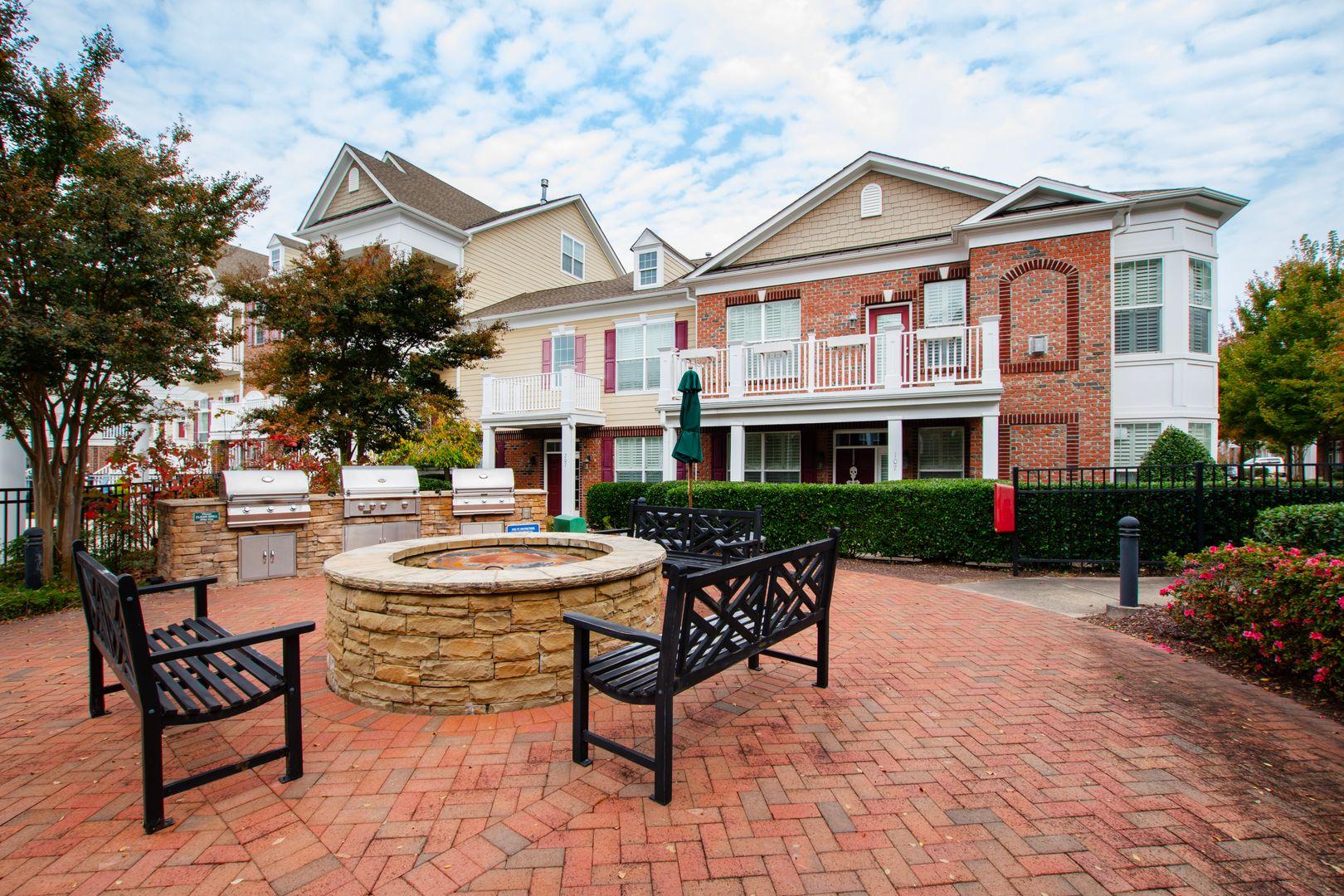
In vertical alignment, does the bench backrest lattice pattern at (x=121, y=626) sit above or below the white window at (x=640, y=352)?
below

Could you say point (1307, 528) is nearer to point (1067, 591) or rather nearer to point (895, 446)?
point (1067, 591)

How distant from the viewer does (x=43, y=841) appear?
2420mm

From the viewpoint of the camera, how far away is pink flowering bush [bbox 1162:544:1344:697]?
12.7 feet

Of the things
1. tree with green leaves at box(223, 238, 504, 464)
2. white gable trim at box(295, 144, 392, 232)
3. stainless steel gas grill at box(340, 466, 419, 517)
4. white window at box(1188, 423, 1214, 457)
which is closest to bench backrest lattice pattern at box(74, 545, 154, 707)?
stainless steel gas grill at box(340, 466, 419, 517)

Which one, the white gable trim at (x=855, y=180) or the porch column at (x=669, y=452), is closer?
the white gable trim at (x=855, y=180)

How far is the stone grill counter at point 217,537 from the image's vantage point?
24.1ft

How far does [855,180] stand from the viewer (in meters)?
14.5

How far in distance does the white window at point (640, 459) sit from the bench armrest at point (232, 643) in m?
13.6

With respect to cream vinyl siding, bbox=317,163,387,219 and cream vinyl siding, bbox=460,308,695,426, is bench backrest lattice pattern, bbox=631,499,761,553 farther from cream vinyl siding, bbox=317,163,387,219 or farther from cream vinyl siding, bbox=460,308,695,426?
cream vinyl siding, bbox=317,163,387,219

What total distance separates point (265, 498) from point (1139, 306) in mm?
15800

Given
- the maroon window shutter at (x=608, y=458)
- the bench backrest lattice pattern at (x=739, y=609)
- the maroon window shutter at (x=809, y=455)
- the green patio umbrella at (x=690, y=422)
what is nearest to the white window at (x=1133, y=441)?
the maroon window shutter at (x=809, y=455)

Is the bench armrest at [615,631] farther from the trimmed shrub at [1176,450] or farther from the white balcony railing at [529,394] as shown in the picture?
the white balcony railing at [529,394]

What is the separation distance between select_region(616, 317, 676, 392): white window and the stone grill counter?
28.4ft

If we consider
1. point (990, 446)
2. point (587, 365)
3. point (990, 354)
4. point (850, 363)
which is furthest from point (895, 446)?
point (587, 365)
